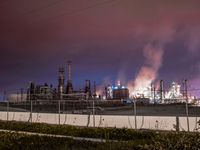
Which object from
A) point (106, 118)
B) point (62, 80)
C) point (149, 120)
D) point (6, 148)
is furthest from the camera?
point (62, 80)

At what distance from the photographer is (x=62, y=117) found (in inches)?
906

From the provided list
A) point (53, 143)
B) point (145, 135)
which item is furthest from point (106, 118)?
point (53, 143)

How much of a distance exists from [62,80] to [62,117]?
51.0 meters

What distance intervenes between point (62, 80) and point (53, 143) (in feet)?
204

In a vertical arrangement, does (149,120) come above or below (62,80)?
below

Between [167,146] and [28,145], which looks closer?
[167,146]

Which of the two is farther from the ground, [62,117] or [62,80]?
[62,80]

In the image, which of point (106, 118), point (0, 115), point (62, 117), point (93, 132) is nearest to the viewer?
point (93, 132)

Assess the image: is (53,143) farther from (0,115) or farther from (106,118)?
(0,115)

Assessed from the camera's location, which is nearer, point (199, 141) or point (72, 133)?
point (199, 141)

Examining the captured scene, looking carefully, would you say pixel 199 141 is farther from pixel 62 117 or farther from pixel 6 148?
pixel 62 117

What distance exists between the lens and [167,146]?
8.87 m

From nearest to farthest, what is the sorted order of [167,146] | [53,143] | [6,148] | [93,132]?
1. [167,146]
2. [6,148]
3. [53,143]
4. [93,132]

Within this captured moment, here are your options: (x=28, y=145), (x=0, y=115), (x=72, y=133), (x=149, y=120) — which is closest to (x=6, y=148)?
(x=28, y=145)
